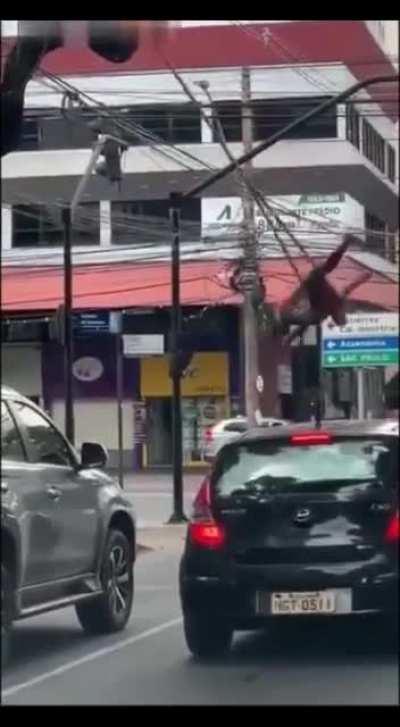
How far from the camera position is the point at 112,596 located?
10.8 metres

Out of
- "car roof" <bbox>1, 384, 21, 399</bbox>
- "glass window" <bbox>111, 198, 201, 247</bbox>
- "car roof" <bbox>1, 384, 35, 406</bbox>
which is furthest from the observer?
"glass window" <bbox>111, 198, 201, 247</bbox>

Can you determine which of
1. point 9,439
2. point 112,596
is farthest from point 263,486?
point 112,596

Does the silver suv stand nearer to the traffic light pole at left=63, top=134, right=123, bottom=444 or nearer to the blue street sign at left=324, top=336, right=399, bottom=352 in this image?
the traffic light pole at left=63, top=134, right=123, bottom=444

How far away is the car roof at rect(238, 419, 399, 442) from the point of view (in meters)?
9.38

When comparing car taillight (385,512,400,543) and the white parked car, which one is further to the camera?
the white parked car

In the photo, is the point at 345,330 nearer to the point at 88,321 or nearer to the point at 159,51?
the point at 88,321

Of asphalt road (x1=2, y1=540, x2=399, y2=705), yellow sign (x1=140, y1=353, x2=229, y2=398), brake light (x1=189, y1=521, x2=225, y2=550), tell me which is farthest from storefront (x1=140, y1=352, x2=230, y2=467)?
brake light (x1=189, y1=521, x2=225, y2=550)

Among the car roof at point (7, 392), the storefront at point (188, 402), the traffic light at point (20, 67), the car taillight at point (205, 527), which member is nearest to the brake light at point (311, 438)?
the car taillight at point (205, 527)

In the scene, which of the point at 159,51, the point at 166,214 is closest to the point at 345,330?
the point at 166,214

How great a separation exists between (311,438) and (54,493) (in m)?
1.57

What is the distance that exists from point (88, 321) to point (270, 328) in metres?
1.28

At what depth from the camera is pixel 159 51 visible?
823cm

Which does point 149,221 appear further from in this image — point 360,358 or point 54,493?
point 54,493

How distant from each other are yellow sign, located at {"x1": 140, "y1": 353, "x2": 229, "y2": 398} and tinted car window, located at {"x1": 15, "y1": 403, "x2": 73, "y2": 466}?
11.2 feet
